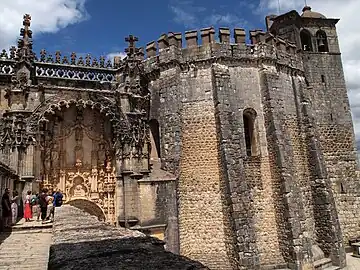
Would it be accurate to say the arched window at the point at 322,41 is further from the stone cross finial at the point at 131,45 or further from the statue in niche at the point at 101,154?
the statue in niche at the point at 101,154

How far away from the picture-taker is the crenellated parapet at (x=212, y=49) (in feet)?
48.4

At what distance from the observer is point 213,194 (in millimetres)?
13562

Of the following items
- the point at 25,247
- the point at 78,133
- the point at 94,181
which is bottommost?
the point at 25,247

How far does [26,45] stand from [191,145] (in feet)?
25.5

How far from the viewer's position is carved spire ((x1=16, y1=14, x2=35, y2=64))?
1325 centimetres

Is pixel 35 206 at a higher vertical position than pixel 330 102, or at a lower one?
lower

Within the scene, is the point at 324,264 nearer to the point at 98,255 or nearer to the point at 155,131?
the point at 155,131

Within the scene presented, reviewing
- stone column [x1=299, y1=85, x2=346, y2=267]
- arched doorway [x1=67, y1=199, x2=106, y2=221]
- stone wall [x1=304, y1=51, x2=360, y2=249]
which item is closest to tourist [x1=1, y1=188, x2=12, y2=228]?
arched doorway [x1=67, y1=199, x2=106, y2=221]

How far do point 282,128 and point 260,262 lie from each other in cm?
556

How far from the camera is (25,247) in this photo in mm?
5855

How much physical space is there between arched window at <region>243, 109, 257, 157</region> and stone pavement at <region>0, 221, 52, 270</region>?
30.3 ft

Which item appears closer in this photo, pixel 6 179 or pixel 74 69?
pixel 6 179

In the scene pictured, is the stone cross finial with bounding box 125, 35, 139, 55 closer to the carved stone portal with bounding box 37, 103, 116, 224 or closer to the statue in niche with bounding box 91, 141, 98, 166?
the carved stone portal with bounding box 37, 103, 116, 224

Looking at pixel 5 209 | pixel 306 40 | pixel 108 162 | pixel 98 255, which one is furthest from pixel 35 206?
pixel 306 40
